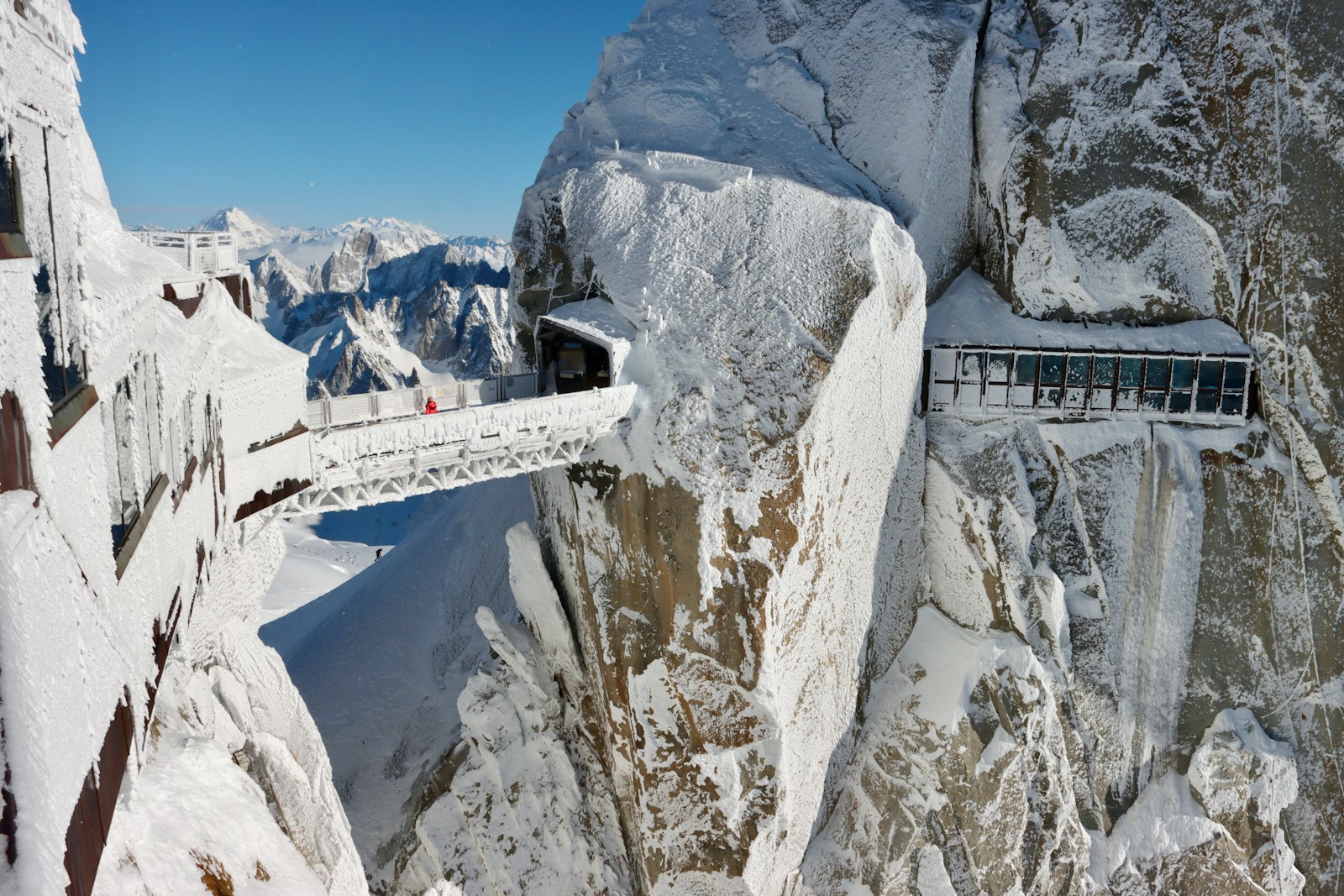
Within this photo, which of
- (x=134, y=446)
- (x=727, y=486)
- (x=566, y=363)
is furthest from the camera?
(x=566, y=363)

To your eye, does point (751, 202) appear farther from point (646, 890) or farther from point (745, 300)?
point (646, 890)

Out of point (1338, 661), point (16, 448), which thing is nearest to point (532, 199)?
point (16, 448)

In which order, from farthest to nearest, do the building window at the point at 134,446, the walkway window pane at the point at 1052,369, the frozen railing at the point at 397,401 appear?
the walkway window pane at the point at 1052,369 → the frozen railing at the point at 397,401 → the building window at the point at 134,446

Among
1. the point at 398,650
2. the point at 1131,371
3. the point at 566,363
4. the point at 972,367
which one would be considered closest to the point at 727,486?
the point at 566,363

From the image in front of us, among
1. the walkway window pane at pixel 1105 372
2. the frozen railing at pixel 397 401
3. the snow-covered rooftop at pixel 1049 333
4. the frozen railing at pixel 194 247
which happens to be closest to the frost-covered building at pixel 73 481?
the frozen railing at pixel 194 247

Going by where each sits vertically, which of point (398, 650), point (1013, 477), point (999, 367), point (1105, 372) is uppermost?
point (999, 367)

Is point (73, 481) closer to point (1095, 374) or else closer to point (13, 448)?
point (13, 448)

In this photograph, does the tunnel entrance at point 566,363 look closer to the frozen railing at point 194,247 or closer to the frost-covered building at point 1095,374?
the frozen railing at point 194,247

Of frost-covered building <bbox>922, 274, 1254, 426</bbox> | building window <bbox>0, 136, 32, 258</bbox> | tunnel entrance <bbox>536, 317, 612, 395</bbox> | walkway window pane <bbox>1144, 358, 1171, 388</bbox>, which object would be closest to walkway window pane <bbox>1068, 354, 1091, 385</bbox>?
frost-covered building <bbox>922, 274, 1254, 426</bbox>
